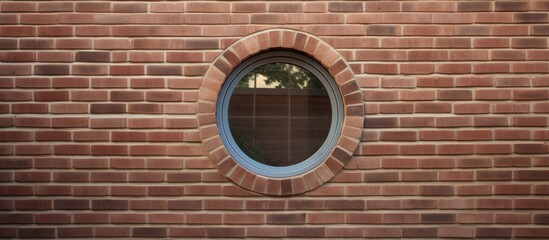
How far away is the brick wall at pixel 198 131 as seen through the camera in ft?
10.4

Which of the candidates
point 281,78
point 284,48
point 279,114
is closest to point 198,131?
point 279,114

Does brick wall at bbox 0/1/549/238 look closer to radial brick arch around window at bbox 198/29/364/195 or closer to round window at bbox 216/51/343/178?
radial brick arch around window at bbox 198/29/364/195

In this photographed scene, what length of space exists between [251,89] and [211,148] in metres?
0.48

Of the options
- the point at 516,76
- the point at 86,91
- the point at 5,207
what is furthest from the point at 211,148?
the point at 516,76

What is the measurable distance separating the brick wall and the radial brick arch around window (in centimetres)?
5

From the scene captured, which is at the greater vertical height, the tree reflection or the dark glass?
the tree reflection

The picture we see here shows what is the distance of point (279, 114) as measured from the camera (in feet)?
10.8

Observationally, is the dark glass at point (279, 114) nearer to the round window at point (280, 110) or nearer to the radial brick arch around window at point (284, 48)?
the round window at point (280, 110)

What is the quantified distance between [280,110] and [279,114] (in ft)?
0.09

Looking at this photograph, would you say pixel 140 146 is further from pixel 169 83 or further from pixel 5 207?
pixel 5 207

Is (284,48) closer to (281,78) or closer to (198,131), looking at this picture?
(281,78)

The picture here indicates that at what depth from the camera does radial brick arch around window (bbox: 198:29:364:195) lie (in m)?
3.14

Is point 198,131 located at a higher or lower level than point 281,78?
lower

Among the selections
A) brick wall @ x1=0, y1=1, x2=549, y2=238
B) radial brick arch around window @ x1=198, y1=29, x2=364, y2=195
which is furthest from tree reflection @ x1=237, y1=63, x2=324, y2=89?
brick wall @ x1=0, y1=1, x2=549, y2=238
